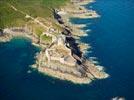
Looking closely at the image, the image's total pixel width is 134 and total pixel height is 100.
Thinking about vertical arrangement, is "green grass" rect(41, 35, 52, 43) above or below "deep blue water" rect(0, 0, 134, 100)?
above

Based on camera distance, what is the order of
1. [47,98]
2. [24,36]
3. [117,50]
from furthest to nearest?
[24,36] < [117,50] < [47,98]

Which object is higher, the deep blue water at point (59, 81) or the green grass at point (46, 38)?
the green grass at point (46, 38)

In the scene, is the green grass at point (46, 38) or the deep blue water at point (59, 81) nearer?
the deep blue water at point (59, 81)

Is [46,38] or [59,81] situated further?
[46,38]

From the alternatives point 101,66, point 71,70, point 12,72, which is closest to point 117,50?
point 101,66

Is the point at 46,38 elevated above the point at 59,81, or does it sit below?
above

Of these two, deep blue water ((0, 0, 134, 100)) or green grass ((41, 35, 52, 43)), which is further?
green grass ((41, 35, 52, 43))

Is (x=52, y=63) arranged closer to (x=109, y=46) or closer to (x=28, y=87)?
(x=28, y=87)

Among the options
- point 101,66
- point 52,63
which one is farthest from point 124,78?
point 52,63

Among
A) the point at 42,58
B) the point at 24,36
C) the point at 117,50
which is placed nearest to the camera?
the point at 42,58

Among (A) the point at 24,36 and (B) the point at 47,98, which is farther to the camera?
(A) the point at 24,36
